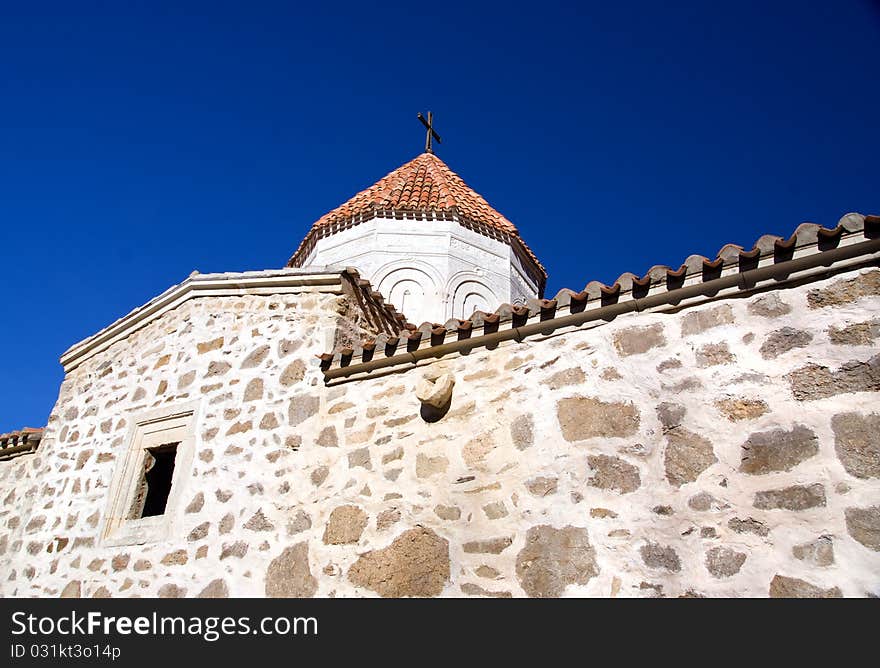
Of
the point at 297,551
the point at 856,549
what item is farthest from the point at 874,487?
the point at 297,551

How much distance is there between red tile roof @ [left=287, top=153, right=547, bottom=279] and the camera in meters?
10.5

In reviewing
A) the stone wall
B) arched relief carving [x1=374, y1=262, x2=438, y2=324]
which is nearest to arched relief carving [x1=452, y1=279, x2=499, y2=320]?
arched relief carving [x1=374, y1=262, x2=438, y2=324]

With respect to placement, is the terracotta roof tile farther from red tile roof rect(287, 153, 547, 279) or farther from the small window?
red tile roof rect(287, 153, 547, 279)

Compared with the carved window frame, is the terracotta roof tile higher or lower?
higher

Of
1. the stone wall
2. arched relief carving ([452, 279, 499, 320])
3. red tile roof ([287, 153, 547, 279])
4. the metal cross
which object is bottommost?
the stone wall

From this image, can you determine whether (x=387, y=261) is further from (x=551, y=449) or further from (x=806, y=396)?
(x=806, y=396)

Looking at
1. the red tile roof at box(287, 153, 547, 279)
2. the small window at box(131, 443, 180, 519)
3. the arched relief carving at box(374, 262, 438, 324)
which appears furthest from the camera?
the red tile roof at box(287, 153, 547, 279)

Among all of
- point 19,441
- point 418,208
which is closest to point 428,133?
point 418,208

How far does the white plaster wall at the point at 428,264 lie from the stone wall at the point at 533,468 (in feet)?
13.4

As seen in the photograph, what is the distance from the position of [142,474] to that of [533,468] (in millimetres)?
3714

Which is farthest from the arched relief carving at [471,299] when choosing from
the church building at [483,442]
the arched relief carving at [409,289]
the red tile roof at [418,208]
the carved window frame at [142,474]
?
the carved window frame at [142,474]

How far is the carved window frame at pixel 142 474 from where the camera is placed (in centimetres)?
536

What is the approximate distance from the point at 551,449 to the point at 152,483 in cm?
381

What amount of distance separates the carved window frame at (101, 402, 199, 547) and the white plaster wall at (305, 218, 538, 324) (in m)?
4.31
